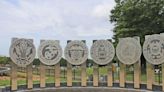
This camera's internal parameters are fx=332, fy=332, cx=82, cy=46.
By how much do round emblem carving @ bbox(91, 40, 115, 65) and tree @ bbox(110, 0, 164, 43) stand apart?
11.6 meters

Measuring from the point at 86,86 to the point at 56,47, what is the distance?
2.48 metres

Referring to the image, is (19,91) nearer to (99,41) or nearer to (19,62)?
(19,62)

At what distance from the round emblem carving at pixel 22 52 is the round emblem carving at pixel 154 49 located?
17.9ft

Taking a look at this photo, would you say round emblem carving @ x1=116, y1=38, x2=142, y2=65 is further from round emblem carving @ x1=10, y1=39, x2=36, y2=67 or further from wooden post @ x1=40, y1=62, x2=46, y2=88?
round emblem carving @ x1=10, y1=39, x2=36, y2=67

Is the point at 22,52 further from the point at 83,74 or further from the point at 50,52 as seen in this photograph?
the point at 83,74

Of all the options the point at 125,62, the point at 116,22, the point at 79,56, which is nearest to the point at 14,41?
the point at 79,56

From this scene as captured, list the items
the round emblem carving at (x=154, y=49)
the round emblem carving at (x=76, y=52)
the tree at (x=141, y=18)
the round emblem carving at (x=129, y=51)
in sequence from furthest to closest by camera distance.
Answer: the tree at (x=141, y=18) → the round emblem carving at (x=76, y=52) → the round emblem carving at (x=129, y=51) → the round emblem carving at (x=154, y=49)

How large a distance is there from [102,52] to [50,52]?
2605 millimetres

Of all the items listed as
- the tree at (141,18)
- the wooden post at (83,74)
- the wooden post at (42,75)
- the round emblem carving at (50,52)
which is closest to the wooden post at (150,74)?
the wooden post at (83,74)

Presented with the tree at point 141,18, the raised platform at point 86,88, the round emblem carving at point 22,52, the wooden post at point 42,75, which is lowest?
the raised platform at point 86,88

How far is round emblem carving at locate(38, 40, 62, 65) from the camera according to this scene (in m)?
16.5

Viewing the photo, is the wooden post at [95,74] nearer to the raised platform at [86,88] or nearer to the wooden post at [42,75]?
the raised platform at [86,88]

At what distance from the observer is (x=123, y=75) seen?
1617 centimetres

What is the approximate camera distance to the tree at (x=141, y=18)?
90.4 feet
